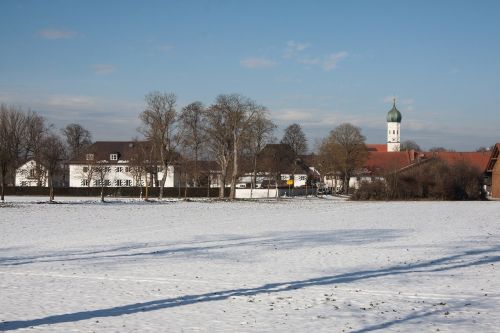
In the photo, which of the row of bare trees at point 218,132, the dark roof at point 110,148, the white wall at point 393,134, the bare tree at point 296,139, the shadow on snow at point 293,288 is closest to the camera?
the shadow on snow at point 293,288

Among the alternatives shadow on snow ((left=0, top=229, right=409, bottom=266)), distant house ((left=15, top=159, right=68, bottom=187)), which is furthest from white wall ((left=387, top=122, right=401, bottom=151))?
shadow on snow ((left=0, top=229, right=409, bottom=266))

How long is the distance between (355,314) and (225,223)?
22.3 meters

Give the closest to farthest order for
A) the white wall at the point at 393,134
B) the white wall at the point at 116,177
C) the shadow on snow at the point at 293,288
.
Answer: the shadow on snow at the point at 293,288 < the white wall at the point at 116,177 < the white wall at the point at 393,134

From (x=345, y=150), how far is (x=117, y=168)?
39.6 m

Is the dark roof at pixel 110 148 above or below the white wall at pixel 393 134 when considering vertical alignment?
below

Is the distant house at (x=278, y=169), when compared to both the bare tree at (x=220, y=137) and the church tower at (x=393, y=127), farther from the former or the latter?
the church tower at (x=393, y=127)

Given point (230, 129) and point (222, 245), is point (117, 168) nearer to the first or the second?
point (230, 129)

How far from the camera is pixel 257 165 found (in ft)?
305

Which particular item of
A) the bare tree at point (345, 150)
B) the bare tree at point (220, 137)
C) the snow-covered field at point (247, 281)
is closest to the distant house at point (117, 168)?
the bare tree at point (220, 137)

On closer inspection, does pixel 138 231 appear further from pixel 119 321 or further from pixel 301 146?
pixel 301 146

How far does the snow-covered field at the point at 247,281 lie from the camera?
11.3m

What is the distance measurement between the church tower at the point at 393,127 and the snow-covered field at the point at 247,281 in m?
155

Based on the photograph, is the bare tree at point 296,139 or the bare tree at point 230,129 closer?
the bare tree at point 230,129

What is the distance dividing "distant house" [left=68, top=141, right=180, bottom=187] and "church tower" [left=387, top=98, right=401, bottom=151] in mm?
88135
